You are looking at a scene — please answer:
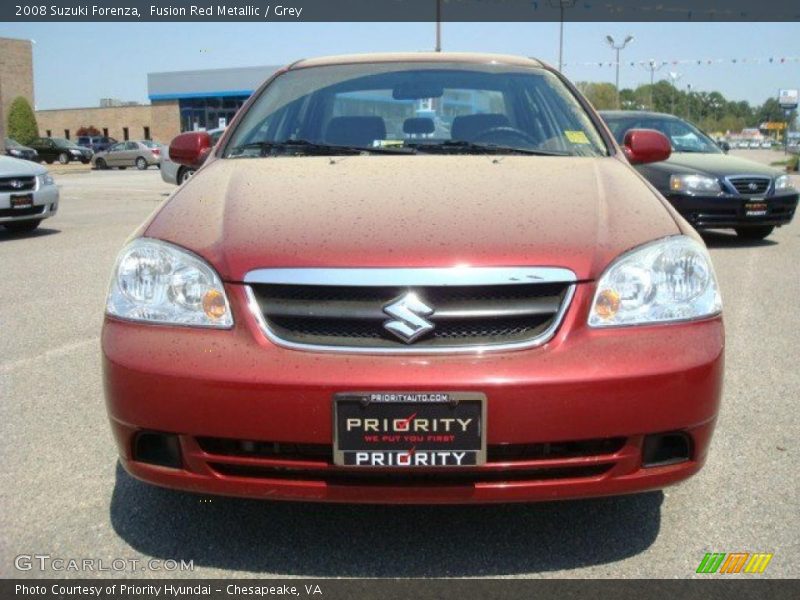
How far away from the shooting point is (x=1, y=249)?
9.41 m

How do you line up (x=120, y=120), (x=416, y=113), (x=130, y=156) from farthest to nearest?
(x=120, y=120), (x=130, y=156), (x=416, y=113)

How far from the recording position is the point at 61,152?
4338 centimetres

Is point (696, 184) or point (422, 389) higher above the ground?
point (696, 184)

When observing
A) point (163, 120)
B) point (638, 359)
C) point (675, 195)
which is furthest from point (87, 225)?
point (163, 120)

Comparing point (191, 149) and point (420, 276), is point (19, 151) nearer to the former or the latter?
point (191, 149)

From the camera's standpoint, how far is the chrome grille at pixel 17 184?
10.1 meters

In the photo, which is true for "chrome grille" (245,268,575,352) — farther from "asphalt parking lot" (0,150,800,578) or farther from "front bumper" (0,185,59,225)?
"front bumper" (0,185,59,225)

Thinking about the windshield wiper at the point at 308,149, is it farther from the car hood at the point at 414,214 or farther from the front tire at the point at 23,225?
the front tire at the point at 23,225

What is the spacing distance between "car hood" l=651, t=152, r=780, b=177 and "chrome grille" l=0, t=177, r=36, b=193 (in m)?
7.48

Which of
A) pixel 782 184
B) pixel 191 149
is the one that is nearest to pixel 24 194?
pixel 191 149

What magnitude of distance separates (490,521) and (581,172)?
4.07ft

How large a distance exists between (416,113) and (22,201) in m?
8.01

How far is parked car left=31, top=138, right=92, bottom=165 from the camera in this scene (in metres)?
43.2

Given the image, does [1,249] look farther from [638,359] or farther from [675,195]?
[638,359]
